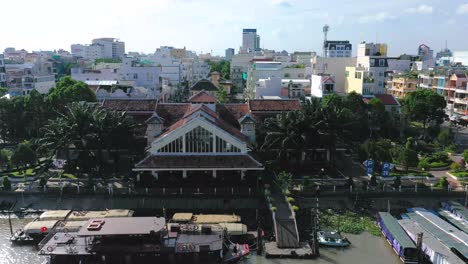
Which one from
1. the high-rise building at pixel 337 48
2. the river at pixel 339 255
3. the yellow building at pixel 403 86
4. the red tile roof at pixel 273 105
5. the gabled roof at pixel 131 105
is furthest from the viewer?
the high-rise building at pixel 337 48

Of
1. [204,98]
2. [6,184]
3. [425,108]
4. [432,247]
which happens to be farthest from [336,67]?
[6,184]

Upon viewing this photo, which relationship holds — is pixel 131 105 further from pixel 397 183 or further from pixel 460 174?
pixel 460 174

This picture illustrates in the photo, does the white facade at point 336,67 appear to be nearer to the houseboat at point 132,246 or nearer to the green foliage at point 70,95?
the green foliage at point 70,95

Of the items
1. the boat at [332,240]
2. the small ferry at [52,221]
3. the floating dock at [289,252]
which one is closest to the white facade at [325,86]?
the boat at [332,240]

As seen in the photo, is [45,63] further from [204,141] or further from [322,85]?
[204,141]

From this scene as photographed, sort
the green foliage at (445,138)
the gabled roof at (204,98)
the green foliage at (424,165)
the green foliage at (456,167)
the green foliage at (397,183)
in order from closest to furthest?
the green foliage at (397,183) → the green foliage at (456,167) → the green foliage at (424,165) → the gabled roof at (204,98) → the green foliage at (445,138)

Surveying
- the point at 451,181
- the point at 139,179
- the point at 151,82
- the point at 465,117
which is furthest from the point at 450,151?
the point at 151,82
